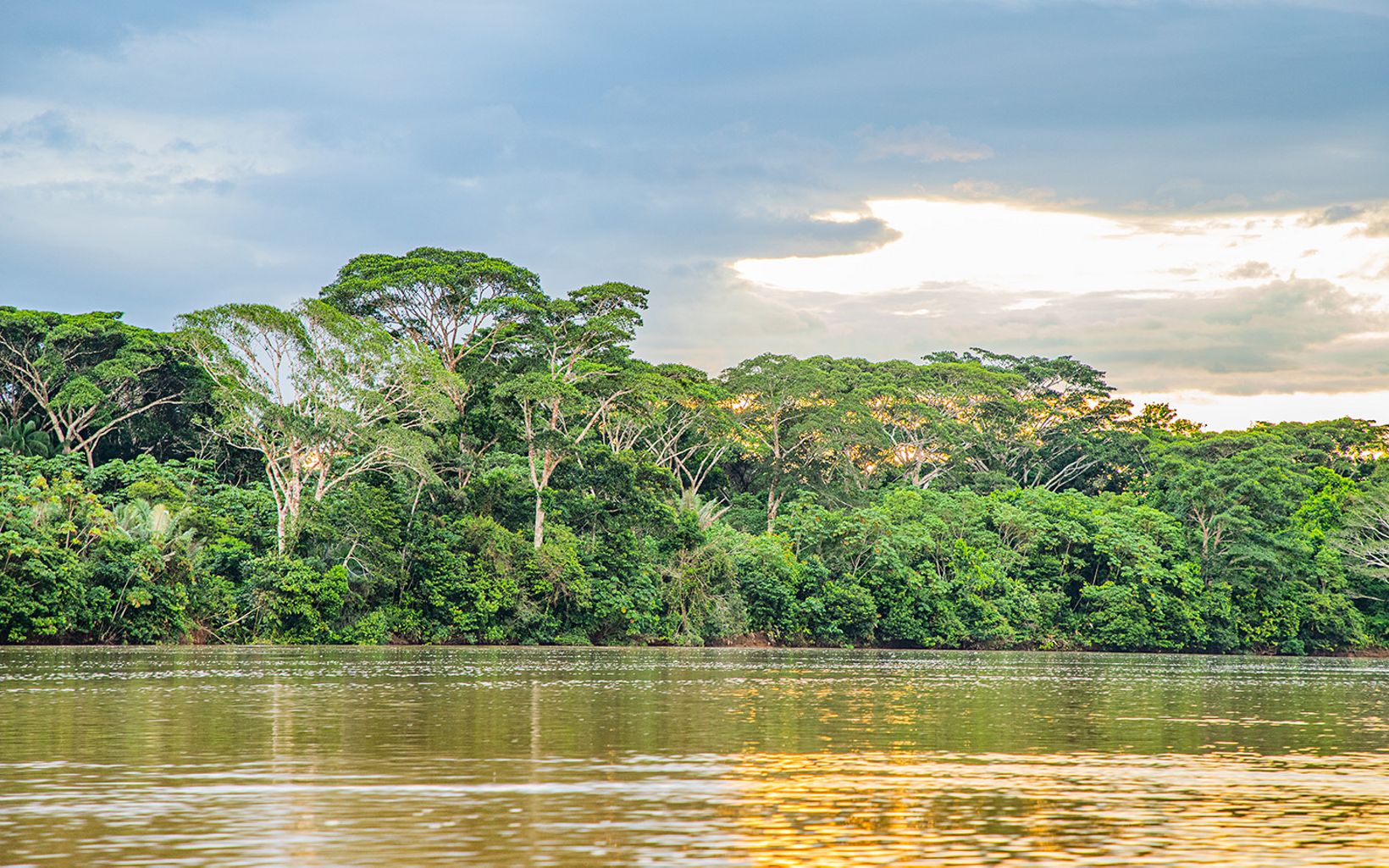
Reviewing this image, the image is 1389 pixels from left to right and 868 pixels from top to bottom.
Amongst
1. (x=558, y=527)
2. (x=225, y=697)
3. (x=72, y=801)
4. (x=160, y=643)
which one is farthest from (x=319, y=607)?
(x=72, y=801)

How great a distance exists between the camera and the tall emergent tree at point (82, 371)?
176ft

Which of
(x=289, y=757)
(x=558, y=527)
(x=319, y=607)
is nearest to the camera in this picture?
(x=289, y=757)

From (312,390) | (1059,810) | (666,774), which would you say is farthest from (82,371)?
A: (1059,810)

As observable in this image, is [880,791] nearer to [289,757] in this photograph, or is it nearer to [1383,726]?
[289,757]

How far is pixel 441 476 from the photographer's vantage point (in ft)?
175

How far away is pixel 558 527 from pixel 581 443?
3245 millimetres

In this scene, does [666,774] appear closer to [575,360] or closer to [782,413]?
[575,360]

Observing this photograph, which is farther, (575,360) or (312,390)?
(575,360)

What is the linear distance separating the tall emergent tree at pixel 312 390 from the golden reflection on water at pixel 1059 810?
3369 cm

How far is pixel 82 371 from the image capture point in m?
55.7

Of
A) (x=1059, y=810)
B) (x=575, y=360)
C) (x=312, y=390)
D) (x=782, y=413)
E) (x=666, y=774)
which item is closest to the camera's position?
(x=1059, y=810)

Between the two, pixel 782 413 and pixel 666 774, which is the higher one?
pixel 782 413

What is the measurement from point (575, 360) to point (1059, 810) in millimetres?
44913

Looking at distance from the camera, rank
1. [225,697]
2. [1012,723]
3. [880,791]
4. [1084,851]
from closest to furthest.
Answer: [1084,851] → [880,791] → [1012,723] → [225,697]
